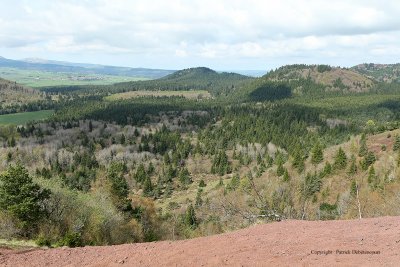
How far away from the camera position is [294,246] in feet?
55.2

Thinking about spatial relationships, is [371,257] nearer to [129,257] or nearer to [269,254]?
[269,254]

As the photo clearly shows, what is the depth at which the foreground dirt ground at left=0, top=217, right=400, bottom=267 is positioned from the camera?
50.2 ft

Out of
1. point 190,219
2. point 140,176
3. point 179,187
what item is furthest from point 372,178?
point 140,176

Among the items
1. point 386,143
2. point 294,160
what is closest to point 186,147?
point 294,160

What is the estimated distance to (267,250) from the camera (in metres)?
16.8

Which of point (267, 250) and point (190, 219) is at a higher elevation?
point (267, 250)

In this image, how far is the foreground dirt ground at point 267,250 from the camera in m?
15.3

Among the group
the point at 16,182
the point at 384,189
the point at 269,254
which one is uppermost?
the point at 269,254

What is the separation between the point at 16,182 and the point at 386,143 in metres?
127

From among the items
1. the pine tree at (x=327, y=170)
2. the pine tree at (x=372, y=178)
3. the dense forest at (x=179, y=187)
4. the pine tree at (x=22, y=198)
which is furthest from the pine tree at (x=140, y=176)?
the pine tree at (x=22, y=198)

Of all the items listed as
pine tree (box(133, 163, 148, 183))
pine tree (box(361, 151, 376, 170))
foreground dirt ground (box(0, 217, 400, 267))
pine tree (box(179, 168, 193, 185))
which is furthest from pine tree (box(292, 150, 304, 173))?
foreground dirt ground (box(0, 217, 400, 267))

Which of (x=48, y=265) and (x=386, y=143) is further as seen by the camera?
(x=386, y=143)

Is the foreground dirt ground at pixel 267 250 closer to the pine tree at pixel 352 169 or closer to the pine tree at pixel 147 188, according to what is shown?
the pine tree at pixel 352 169

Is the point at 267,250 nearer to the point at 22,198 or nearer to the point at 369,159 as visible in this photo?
the point at 22,198
